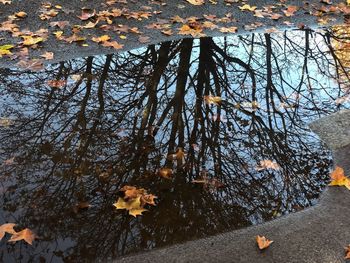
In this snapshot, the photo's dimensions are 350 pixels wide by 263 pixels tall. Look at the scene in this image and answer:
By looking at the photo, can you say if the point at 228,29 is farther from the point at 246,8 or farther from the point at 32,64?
the point at 32,64

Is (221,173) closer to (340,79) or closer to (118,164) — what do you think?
(118,164)

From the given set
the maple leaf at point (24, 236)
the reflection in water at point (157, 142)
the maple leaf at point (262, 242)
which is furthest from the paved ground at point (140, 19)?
the maple leaf at point (262, 242)

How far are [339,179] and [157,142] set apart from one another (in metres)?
1.92

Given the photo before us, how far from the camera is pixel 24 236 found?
3021mm

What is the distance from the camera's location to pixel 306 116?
203 inches

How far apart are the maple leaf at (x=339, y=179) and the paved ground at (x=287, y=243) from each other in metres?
0.24

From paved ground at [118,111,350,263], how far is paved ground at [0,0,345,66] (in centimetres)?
384

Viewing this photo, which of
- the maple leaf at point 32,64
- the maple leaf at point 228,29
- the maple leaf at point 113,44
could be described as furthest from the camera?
the maple leaf at point 228,29

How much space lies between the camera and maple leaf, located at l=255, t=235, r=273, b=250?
3042 mm

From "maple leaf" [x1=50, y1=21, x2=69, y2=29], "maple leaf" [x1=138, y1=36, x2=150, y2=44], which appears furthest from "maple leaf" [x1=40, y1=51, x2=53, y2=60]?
"maple leaf" [x1=138, y1=36, x2=150, y2=44]

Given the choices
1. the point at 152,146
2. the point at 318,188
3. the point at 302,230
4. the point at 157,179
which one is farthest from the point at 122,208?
the point at 318,188

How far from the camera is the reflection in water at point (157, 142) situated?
3.26 meters

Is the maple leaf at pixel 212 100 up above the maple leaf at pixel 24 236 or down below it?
below

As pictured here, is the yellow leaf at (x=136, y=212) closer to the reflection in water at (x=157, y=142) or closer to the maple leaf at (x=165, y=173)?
the reflection in water at (x=157, y=142)
